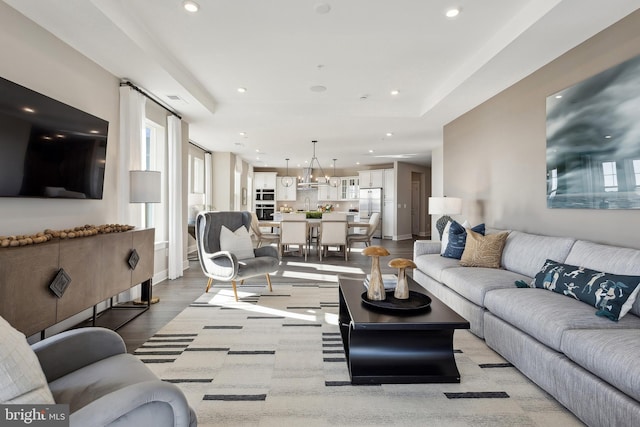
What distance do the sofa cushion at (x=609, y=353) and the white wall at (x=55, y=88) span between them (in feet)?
12.3

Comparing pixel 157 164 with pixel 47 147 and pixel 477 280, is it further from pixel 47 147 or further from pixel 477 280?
pixel 477 280

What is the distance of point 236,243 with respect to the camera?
14.0 feet

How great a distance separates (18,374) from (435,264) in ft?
11.9

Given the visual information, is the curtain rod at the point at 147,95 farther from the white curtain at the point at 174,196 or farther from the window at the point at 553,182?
the window at the point at 553,182

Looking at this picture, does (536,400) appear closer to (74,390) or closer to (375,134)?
(74,390)

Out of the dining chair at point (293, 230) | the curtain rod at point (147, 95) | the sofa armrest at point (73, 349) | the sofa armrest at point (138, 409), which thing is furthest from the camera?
the dining chair at point (293, 230)

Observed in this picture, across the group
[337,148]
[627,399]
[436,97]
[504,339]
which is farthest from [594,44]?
[337,148]

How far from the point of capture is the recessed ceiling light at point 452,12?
284cm

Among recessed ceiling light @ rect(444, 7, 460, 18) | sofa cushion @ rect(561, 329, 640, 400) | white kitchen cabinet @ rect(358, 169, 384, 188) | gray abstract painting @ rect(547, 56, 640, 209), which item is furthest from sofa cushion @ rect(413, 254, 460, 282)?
white kitchen cabinet @ rect(358, 169, 384, 188)

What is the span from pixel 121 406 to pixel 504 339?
2.37 meters

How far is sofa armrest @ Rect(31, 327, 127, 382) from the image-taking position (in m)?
1.33

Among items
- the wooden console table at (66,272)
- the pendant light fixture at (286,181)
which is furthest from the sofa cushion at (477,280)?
the pendant light fixture at (286,181)

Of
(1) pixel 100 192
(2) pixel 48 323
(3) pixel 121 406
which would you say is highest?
(1) pixel 100 192

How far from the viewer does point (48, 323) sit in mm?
2166
